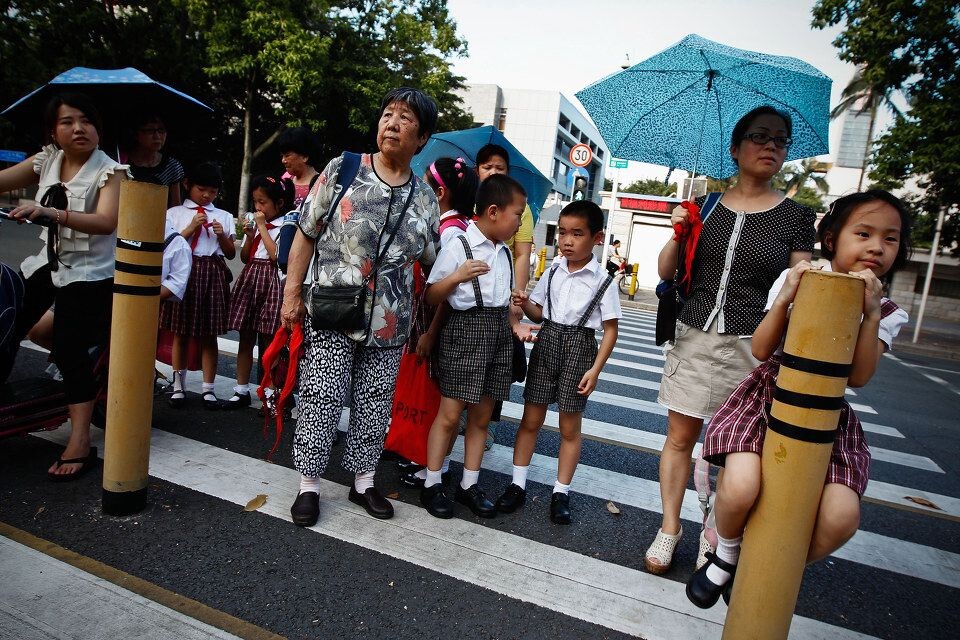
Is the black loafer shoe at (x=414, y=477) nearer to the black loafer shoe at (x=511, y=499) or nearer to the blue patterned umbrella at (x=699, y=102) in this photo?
the black loafer shoe at (x=511, y=499)

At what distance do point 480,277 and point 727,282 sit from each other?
47.7 inches

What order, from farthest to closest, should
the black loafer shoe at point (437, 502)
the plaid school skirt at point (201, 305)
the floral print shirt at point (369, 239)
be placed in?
the plaid school skirt at point (201, 305), the black loafer shoe at point (437, 502), the floral print shirt at point (369, 239)

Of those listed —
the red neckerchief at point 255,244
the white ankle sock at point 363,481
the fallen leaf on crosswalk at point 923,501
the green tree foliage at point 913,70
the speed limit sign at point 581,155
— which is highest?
the green tree foliage at point 913,70

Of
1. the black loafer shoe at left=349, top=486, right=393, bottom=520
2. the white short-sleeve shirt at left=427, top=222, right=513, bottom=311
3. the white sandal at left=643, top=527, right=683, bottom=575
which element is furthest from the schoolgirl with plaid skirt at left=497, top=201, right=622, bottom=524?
the black loafer shoe at left=349, top=486, right=393, bottom=520

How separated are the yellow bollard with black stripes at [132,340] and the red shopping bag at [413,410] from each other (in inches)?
52.2

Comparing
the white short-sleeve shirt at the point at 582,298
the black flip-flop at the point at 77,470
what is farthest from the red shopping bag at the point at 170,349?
the white short-sleeve shirt at the point at 582,298

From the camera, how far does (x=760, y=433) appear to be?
2006 millimetres

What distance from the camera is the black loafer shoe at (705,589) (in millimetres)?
1984

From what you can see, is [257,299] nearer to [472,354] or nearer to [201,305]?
[201,305]

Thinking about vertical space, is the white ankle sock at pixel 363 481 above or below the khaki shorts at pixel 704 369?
below

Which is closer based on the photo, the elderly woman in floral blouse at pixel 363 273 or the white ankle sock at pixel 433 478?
the elderly woman in floral blouse at pixel 363 273

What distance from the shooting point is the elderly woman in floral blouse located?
2.76 meters

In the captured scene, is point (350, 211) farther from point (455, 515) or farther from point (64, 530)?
point (64, 530)

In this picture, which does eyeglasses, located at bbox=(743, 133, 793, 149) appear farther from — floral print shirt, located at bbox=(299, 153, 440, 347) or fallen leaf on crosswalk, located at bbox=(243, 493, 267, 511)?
fallen leaf on crosswalk, located at bbox=(243, 493, 267, 511)
